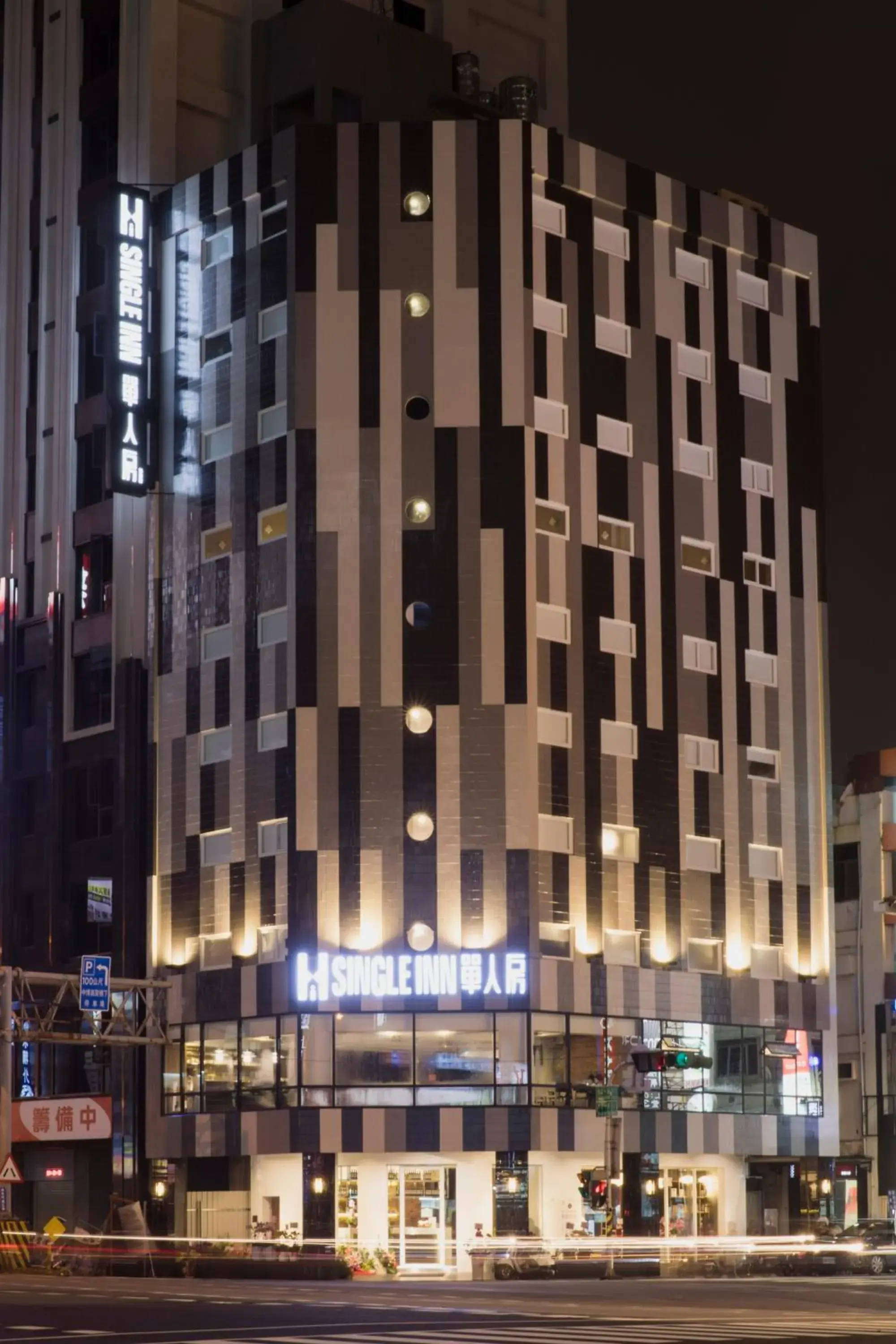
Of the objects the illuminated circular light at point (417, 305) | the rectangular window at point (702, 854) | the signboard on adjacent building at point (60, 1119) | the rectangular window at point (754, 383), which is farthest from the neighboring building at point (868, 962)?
the signboard on adjacent building at point (60, 1119)

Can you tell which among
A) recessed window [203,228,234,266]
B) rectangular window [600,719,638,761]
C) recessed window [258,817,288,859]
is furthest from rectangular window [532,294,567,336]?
→ recessed window [258,817,288,859]

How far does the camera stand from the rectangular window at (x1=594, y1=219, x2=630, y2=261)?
290ft

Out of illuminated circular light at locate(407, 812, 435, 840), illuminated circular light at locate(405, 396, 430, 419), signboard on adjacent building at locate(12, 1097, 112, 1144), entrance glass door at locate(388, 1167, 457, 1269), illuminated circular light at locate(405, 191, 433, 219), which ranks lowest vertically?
entrance glass door at locate(388, 1167, 457, 1269)

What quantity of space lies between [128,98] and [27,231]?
9.88 m

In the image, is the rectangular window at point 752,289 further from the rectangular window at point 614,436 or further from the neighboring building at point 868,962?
the neighboring building at point 868,962

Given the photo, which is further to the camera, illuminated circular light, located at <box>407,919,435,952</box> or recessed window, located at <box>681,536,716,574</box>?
recessed window, located at <box>681,536,716,574</box>

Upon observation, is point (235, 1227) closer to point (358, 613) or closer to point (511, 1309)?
point (358, 613)

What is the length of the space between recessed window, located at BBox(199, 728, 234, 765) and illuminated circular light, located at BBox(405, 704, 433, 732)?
7.86m

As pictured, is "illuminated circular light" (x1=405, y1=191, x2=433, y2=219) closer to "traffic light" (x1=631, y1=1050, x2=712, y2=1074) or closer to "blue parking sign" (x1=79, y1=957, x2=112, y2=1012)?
"blue parking sign" (x1=79, y1=957, x2=112, y2=1012)

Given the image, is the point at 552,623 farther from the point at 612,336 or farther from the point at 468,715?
the point at 612,336

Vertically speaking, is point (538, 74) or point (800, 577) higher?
point (538, 74)

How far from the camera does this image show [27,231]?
10125cm

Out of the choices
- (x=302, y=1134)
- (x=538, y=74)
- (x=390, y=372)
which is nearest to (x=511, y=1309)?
(x=302, y=1134)

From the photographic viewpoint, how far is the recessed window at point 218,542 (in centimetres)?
8662
